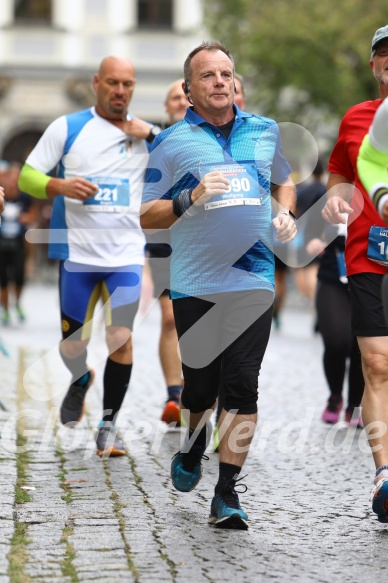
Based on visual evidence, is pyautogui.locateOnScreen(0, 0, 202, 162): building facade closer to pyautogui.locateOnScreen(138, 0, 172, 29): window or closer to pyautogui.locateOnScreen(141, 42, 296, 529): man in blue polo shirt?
pyautogui.locateOnScreen(138, 0, 172, 29): window

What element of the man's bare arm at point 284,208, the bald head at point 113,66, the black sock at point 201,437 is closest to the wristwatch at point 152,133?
the bald head at point 113,66

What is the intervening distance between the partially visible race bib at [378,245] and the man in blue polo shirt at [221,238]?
1.19 ft

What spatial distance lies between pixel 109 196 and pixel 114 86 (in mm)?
625

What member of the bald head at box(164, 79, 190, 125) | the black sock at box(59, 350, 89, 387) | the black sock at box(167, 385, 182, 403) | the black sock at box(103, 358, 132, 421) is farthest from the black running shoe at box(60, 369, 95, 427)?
the bald head at box(164, 79, 190, 125)

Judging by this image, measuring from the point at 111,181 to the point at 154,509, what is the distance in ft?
7.73

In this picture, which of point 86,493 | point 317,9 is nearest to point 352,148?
point 86,493

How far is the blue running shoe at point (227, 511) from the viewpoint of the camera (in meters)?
5.58

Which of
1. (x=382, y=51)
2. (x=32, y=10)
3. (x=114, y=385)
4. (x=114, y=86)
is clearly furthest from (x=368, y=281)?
(x=32, y=10)

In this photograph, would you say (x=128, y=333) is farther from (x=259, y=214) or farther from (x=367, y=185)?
(x=367, y=185)

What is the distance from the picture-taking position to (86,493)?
6.25 metres

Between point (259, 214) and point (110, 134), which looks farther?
point (110, 134)

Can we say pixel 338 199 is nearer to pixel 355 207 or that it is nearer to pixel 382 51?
pixel 355 207

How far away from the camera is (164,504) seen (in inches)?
240

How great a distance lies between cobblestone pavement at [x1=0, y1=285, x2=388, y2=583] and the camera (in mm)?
4879
